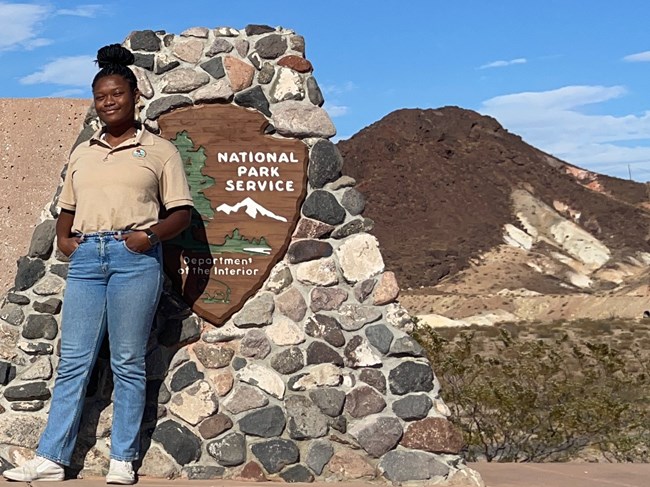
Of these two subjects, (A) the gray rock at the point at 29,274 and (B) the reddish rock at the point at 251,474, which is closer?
(B) the reddish rock at the point at 251,474

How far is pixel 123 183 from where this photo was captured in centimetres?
436

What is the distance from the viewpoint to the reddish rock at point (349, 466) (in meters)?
4.71

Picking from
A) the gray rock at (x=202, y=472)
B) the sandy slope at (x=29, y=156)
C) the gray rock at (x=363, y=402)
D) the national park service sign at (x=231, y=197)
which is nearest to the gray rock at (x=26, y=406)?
the gray rock at (x=202, y=472)

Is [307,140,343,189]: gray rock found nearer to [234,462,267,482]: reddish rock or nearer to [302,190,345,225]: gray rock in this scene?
[302,190,345,225]: gray rock

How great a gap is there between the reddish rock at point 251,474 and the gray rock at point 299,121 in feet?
5.82

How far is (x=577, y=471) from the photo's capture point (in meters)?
5.55

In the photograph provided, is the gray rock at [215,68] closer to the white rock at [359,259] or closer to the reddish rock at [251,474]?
the white rock at [359,259]

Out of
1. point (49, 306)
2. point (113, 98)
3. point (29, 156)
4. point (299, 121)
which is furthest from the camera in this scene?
point (29, 156)

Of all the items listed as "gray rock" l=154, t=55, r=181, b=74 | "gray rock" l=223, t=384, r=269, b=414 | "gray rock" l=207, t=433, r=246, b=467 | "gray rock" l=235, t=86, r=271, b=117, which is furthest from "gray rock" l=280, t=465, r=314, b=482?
"gray rock" l=154, t=55, r=181, b=74

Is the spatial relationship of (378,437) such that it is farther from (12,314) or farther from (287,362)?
(12,314)

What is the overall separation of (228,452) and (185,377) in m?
0.45

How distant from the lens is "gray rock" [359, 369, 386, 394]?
189 inches

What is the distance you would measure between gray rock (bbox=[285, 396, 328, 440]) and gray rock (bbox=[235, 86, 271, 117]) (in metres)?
1.56

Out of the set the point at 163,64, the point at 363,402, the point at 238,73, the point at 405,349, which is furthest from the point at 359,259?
the point at 163,64
